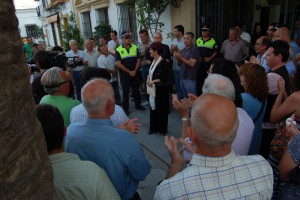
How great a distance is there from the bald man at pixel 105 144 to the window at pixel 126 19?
276 inches

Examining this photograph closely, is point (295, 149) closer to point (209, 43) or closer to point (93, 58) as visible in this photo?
point (209, 43)

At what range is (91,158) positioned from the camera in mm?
1665

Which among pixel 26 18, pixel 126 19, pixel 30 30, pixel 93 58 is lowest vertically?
pixel 93 58

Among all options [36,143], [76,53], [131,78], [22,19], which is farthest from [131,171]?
[22,19]

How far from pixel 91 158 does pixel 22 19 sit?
35264mm

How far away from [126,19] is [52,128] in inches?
307

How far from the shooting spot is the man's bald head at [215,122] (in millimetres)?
1137

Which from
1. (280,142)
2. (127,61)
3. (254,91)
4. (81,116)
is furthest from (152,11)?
(280,142)

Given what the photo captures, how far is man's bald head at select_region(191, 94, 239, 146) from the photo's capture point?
3.73ft

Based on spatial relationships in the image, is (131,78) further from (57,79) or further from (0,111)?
(0,111)

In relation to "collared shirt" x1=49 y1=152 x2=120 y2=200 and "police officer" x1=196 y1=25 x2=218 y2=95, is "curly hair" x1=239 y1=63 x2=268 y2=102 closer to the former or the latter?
"collared shirt" x1=49 y1=152 x2=120 y2=200

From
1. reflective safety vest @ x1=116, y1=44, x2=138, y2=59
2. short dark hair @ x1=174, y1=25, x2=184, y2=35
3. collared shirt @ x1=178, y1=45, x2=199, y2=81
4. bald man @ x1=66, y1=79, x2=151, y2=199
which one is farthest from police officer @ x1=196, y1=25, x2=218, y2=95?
bald man @ x1=66, y1=79, x2=151, y2=199

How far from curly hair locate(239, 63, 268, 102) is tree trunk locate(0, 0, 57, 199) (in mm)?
1987

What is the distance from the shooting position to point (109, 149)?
64.3 inches
